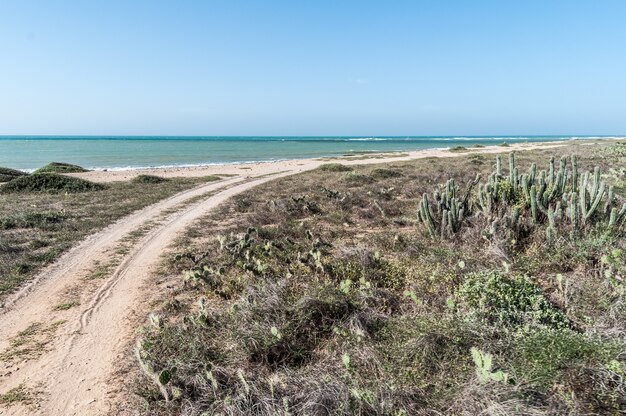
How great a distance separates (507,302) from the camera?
498 cm

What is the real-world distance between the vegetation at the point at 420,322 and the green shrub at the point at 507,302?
0.07ft

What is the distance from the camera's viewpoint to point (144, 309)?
6.60 metres

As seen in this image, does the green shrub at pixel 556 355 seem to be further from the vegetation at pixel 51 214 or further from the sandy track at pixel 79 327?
the vegetation at pixel 51 214

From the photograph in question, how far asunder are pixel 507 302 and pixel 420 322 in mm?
1353

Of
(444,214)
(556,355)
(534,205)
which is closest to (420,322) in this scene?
(556,355)

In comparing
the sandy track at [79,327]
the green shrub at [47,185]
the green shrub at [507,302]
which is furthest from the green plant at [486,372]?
the green shrub at [47,185]

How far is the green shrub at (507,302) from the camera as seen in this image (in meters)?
4.63

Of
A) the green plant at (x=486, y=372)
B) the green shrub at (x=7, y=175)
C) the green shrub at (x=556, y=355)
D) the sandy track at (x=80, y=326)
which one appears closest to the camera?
the green plant at (x=486, y=372)

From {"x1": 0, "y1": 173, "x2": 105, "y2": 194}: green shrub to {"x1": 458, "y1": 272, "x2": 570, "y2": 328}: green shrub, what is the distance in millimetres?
21795

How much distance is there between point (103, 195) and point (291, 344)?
718 inches

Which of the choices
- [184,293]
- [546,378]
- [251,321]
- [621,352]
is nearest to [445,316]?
[546,378]

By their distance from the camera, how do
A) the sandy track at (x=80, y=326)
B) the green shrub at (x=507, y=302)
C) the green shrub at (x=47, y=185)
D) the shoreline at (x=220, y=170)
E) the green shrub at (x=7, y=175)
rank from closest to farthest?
the sandy track at (x=80, y=326) < the green shrub at (x=507, y=302) < the green shrub at (x=47, y=185) < the green shrub at (x=7, y=175) < the shoreline at (x=220, y=170)

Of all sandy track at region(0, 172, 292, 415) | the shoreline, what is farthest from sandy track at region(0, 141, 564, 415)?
the shoreline

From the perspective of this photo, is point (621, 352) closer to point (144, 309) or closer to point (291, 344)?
point (291, 344)
